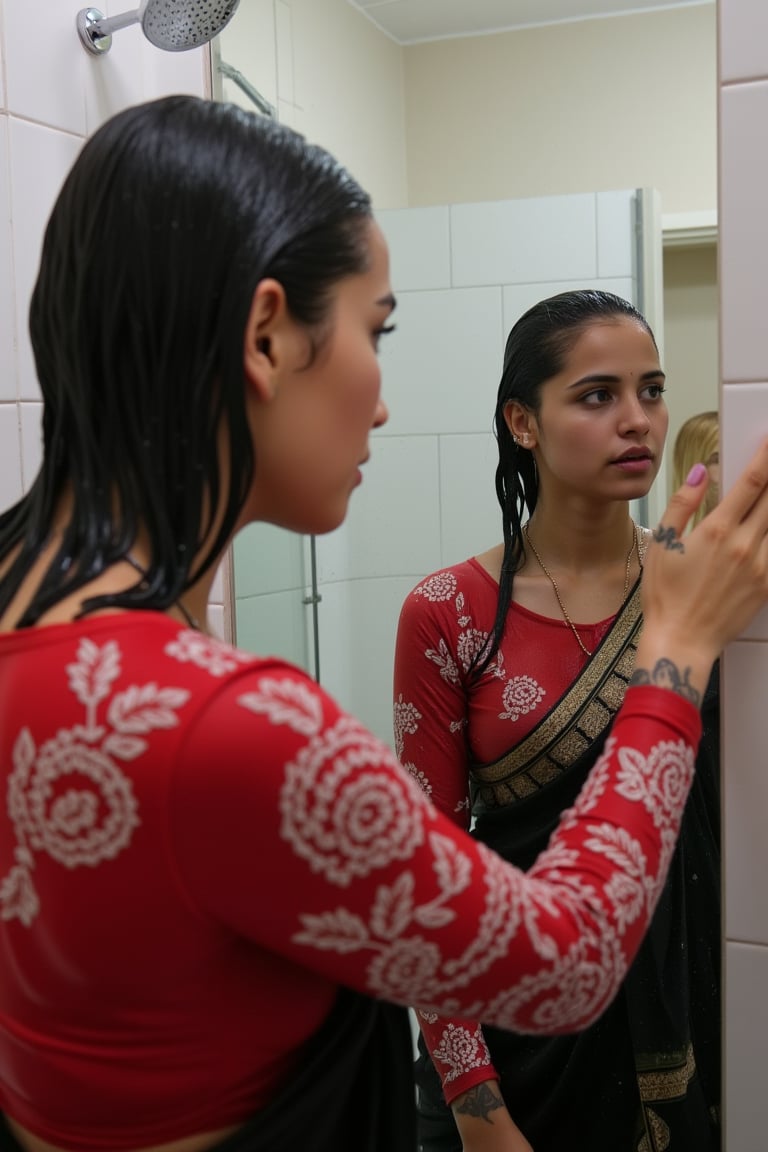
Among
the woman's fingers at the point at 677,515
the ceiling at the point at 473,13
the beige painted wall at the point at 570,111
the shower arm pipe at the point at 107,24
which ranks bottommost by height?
the woman's fingers at the point at 677,515

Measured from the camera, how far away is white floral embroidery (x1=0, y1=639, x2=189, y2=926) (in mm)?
A: 447

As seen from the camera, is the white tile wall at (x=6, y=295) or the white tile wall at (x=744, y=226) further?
the white tile wall at (x=6, y=295)

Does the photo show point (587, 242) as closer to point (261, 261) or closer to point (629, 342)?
point (629, 342)

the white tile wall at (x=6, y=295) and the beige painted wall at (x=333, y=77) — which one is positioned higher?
the beige painted wall at (x=333, y=77)

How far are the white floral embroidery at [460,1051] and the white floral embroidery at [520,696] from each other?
0.27 m

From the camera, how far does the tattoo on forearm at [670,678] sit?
24.4 inches

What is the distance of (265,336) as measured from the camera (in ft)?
1.74

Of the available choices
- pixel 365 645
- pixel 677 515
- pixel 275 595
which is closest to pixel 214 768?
pixel 677 515

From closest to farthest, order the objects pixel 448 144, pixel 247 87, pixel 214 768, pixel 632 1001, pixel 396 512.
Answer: pixel 214 768 → pixel 632 1001 → pixel 448 144 → pixel 396 512 → pixel 247 87

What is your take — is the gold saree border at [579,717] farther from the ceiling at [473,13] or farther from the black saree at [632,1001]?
the ceiling at [473,13]

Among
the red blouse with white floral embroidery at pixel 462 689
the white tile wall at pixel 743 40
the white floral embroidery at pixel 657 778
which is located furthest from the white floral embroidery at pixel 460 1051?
the white tile wall at pixel 743 40

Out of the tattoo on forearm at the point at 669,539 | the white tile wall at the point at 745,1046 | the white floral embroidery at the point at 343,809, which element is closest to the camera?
the white floral embroidery at the point at 343,809

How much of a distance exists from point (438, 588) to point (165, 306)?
0.50m

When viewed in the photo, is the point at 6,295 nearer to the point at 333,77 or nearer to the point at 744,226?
the point at 333,77
